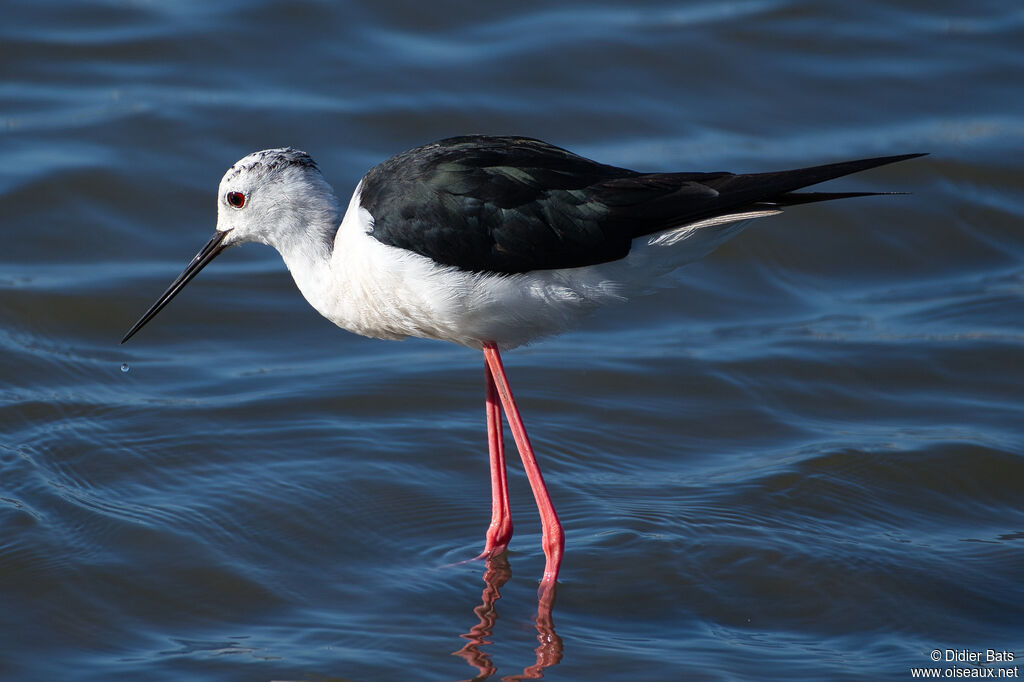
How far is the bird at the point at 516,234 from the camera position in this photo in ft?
15.8

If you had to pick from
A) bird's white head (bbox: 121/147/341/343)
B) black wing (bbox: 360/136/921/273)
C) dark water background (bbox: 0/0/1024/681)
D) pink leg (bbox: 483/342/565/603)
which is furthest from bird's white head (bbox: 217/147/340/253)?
dark water background (bbox: 0/0/1024/681)

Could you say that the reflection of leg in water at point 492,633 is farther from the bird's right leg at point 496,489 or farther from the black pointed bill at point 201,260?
the black pointed bill at point 201,260

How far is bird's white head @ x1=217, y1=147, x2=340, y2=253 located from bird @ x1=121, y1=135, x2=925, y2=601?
0.20m

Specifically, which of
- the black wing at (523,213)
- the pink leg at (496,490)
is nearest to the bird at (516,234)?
the black wing at (523,213)

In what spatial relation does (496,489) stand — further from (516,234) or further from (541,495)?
(516,234)

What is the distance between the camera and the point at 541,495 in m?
5.30

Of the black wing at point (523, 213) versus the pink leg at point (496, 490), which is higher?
the black wing at point (523, 213)

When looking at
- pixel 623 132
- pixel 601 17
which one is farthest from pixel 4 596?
pixel 601 17

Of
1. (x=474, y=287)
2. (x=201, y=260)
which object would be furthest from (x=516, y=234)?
(x=201, y=260)

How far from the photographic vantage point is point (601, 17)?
35.0 feet

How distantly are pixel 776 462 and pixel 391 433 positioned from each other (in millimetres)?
1806

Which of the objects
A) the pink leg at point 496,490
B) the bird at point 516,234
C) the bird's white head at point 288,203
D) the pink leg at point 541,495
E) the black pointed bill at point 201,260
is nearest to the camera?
the bird at point 516,234

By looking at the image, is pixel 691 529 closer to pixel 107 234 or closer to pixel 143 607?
pixel 143 607

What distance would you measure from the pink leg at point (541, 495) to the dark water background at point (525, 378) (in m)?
0.09
